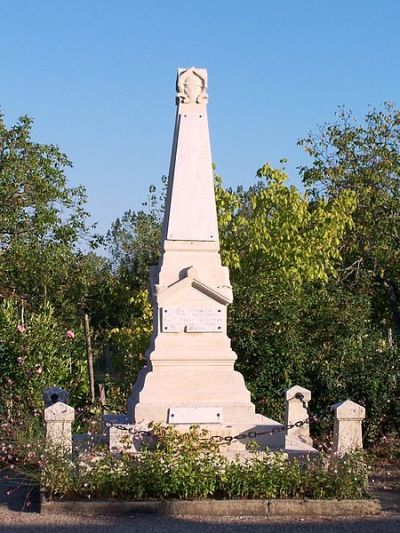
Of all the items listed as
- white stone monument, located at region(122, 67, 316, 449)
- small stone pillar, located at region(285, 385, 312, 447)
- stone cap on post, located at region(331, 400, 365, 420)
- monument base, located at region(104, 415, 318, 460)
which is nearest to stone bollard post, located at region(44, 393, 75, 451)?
monument base, located at region(104, 415, 318, 460)

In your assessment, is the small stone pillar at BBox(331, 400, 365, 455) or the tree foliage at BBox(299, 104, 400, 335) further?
the tree foliage at BBox(299, 104, 400, 335)

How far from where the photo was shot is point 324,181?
24953mm

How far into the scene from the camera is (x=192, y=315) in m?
10.6

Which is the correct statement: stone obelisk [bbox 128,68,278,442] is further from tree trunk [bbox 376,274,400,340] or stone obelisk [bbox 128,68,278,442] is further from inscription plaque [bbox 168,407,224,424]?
tree trunk [bbox 376,274,400,340]

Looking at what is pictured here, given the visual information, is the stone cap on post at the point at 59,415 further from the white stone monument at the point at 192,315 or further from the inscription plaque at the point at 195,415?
the inscription plaque at the point at 195,415

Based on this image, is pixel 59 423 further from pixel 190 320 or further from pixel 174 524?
pixel 190 320

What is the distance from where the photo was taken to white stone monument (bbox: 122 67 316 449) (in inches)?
405

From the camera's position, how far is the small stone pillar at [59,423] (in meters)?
9.05

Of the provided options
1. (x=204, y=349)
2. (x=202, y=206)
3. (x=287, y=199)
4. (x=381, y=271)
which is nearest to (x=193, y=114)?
(x=202, y=206)

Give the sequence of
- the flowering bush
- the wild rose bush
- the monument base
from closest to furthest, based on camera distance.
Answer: the flowering bush → the monument base → the wild rose bush

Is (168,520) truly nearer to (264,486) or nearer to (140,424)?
(264,486)

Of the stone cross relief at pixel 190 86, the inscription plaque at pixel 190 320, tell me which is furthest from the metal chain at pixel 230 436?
the stone cross relief at pixel 190 86

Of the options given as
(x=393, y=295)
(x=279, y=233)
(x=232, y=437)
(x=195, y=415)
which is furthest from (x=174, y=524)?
(x=393, y=295)

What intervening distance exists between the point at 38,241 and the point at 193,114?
9934mm
